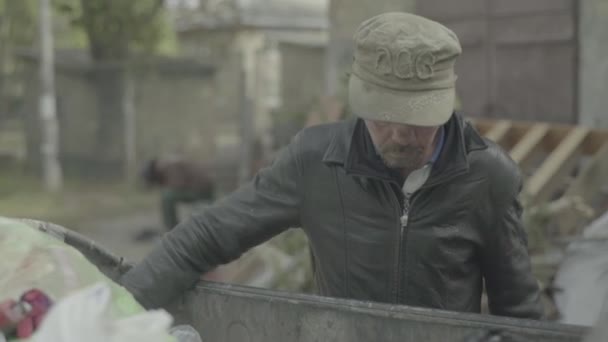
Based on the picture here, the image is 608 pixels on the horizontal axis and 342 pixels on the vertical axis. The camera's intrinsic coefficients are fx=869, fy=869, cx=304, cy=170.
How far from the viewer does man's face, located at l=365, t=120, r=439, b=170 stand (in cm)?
242

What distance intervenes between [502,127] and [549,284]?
1.31 meters

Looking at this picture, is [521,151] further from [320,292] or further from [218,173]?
[218,173]

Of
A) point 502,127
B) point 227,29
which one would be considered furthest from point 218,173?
point 502,127

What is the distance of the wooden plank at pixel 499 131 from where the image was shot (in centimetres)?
525

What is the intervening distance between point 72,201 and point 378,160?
37.4 feet

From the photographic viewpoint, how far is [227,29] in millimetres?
19125

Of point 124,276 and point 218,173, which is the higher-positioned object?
point 124,276

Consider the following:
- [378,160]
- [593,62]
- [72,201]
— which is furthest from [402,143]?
[72,201]

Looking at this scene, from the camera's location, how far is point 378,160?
8.31 feet

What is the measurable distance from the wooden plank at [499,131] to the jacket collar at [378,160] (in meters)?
2.67

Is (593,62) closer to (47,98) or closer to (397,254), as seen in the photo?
(397,254)

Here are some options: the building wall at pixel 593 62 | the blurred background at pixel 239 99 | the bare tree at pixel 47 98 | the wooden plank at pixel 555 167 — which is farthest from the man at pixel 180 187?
the bare tree at pixel 47 98

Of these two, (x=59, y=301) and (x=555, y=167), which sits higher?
(x=59, y=301)

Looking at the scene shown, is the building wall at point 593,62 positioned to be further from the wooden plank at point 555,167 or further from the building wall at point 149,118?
the building wall at point 149,118
